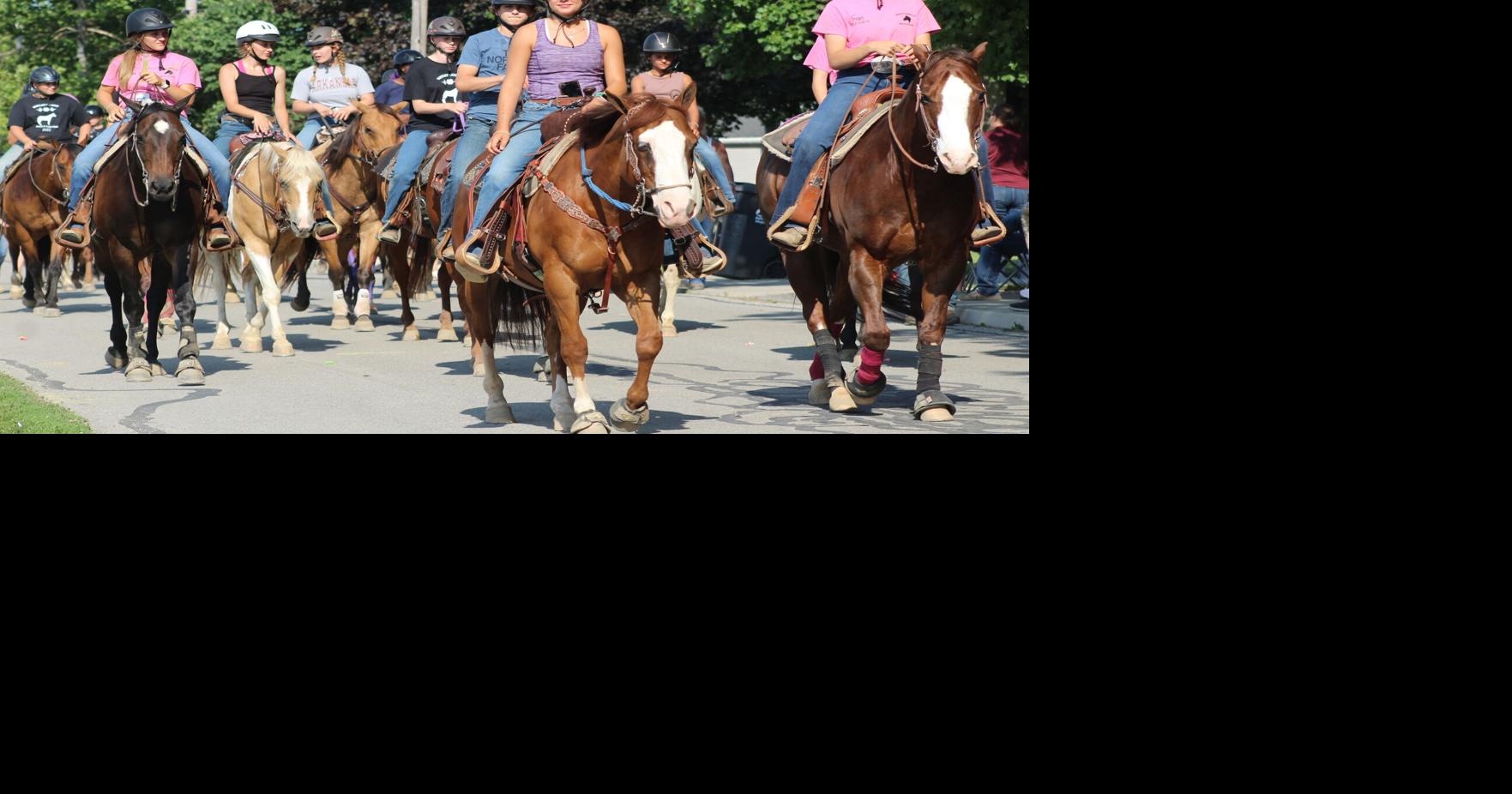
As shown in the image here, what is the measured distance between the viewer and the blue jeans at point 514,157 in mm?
9492

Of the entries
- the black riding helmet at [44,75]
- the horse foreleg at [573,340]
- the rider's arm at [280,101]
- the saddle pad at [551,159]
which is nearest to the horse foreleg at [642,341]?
the horse foreleg at [573,340]

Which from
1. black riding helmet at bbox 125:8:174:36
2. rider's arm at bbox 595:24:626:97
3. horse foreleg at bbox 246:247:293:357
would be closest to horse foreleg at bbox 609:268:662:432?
rider's arm at bbox 595:24:626:97

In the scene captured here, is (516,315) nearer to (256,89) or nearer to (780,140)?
(780,140)

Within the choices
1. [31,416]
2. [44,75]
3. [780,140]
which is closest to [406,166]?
[780,140]

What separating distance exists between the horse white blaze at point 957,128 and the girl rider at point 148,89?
229 inches

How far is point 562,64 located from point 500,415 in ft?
6.52

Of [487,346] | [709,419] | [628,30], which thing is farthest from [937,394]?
[628,30]

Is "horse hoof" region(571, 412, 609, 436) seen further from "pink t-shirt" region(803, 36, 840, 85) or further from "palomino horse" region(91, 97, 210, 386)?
"palomino horse" region(91, 97, 210, 386)

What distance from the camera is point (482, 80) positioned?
1059 cm

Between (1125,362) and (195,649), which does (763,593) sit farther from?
(1125,362)

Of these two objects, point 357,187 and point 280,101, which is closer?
point 280,101

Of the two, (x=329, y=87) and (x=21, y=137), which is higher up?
(x=329, y=87)

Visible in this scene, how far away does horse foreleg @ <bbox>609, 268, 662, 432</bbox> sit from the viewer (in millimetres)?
9133

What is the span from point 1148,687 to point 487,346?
6.84 m
